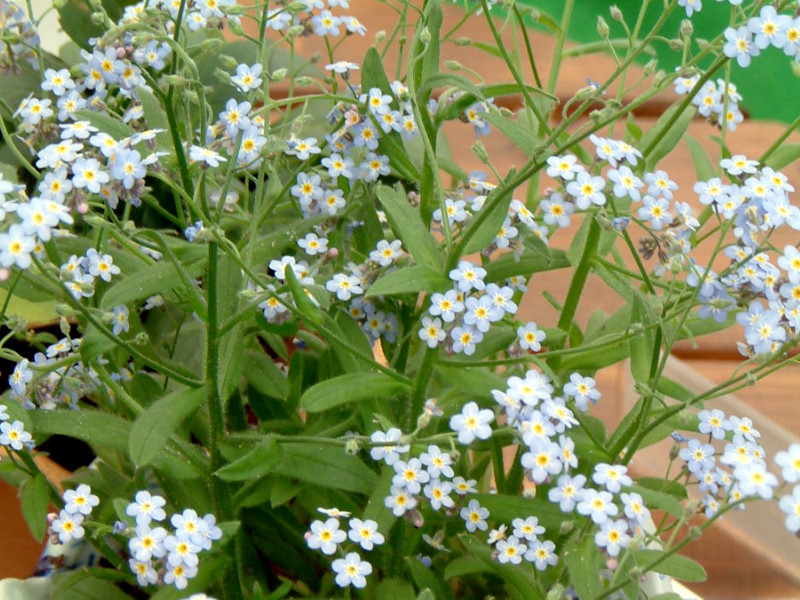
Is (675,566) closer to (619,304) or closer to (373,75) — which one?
(373,75)

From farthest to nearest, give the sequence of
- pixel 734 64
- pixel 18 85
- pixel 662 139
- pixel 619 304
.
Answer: pixel 734 64 < pixel 619 304 < pixel 18 85 < pixel 662 139

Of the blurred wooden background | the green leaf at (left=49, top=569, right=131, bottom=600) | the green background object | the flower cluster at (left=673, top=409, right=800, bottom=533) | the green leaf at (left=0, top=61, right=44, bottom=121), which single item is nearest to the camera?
the flower cluster at (left=673, top=409, right=800, bottom=533)

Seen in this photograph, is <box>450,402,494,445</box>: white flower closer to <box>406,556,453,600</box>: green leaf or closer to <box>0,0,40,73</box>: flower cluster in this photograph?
<box>406,556,453,600</box>: green leaf

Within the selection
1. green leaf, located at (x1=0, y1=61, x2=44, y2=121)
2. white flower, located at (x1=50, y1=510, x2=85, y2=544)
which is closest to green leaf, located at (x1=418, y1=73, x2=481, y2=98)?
white flower, located at (x1=50, y1=510, x2=85, y2=544)

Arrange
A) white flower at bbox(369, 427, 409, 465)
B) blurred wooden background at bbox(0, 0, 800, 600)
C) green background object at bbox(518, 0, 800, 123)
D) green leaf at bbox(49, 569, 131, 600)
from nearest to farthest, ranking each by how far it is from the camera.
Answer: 1. white flower at bbox(369, 427, 409, 465)
2. green leaf at bbox(49, 569, 131, 600)
3. blurred wooden background at bbox(0, 0, 800, 600)
4. green background object at bbox(518, 0, 800, 123)

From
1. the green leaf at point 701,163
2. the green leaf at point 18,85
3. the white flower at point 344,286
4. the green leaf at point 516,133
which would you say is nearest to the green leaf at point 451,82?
the green leaf at point 516,133

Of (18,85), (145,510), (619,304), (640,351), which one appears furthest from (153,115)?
(619,304)

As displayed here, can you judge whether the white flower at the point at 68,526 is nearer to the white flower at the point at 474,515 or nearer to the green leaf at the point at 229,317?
the green leaf at the point at 229,317
